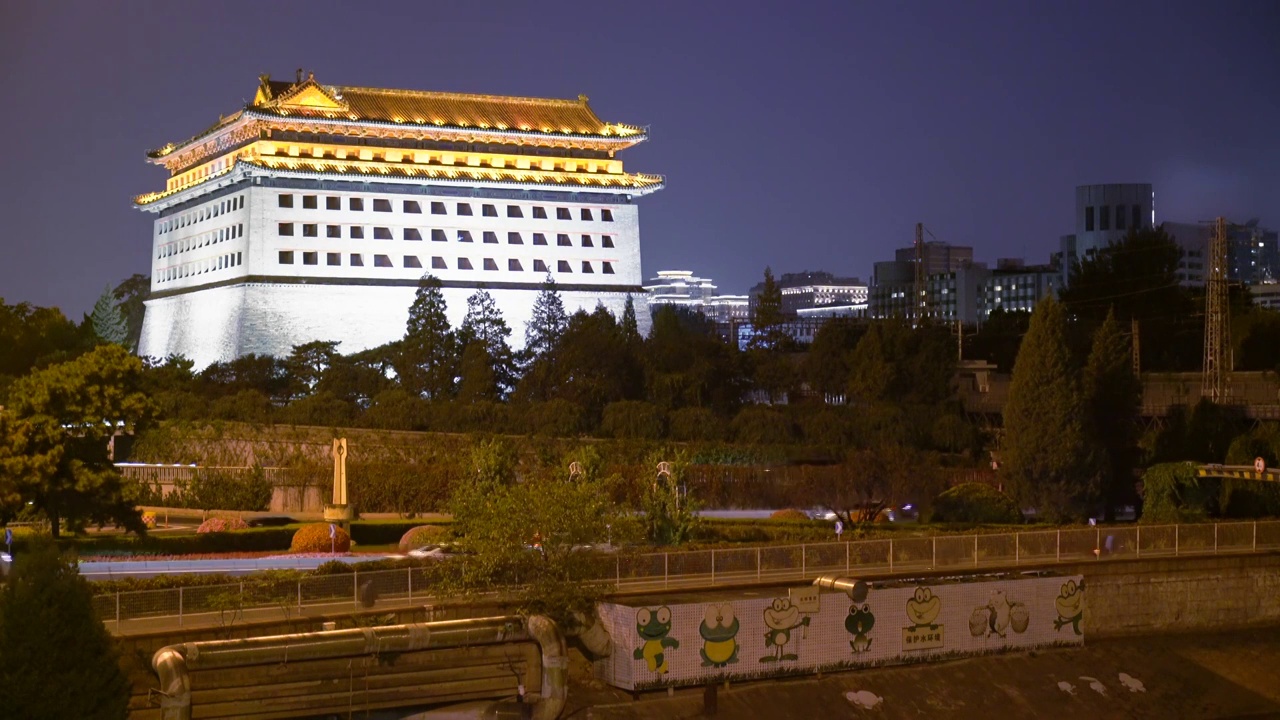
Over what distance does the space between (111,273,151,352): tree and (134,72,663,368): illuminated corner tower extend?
70.1 ft

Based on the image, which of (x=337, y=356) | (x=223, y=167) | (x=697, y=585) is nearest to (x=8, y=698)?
(x=697, y=585)

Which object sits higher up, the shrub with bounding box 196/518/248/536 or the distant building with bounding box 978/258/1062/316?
the distant building with bounding box 978/258/1062/316

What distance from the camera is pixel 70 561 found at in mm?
18516

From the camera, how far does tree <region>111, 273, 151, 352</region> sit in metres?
101

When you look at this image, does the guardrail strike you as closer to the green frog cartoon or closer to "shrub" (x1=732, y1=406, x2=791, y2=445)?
the green frog cartoon

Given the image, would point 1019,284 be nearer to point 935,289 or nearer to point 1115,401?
point 935,289

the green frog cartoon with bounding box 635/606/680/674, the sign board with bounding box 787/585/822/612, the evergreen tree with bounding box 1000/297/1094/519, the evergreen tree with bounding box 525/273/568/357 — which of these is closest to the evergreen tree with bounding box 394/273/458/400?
the evergreen tree with bounding box 525/273/568/357

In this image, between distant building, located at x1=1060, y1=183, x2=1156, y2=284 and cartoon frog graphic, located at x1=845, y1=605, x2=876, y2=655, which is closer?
cartoon frog graphic, located at x1=845, y1=605, x2=876, y2=655

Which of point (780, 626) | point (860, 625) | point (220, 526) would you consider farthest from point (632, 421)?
point (780, 626)

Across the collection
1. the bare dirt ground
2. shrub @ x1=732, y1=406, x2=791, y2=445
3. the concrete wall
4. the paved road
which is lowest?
the bare dirt ground

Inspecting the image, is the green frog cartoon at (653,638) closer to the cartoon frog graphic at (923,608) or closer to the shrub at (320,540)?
the cartoon frog graphic at (923,608)

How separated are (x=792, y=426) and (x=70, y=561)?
38247 millimetres

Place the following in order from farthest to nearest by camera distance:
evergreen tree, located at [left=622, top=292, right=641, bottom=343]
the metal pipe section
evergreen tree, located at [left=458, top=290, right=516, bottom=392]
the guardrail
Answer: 1. evergreen tree, located at [left=622, top=292, right=641, bottom=343]
2. evergreen tree, located at [left=458, top=290, right=516, bottom=392]
3. the metal pipe section
4. the guardrail

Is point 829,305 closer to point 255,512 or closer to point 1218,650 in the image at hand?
point 255,512
